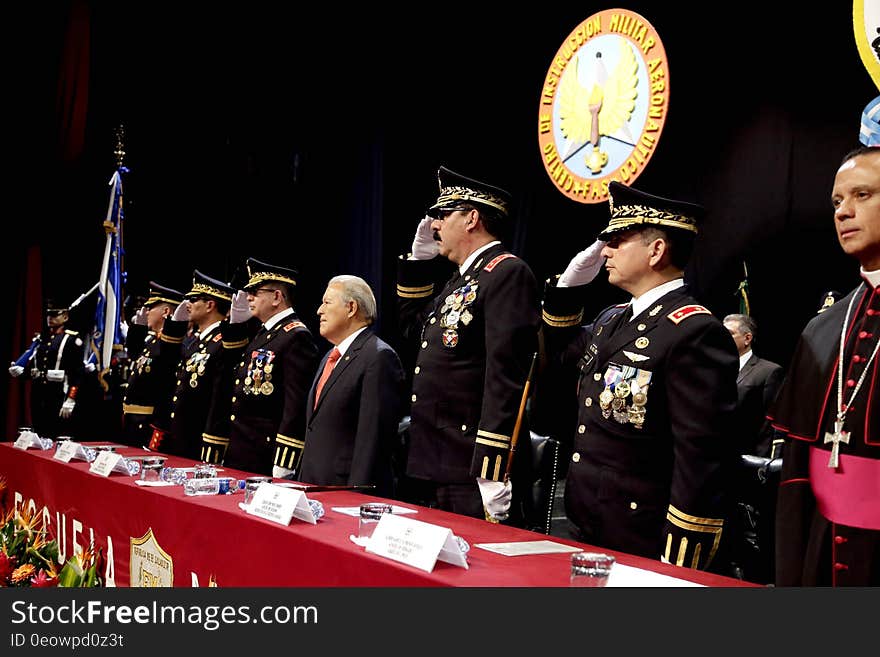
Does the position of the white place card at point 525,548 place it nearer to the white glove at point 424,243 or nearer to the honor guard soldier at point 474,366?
the honor guard soldier at point 474,366

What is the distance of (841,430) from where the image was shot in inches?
63.6

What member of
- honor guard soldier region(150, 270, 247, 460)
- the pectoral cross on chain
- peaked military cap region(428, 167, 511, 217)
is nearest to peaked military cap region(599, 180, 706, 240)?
peaked military cap region(428, 167, 511, 217)

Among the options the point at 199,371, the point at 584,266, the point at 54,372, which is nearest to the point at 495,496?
the point at 584,266

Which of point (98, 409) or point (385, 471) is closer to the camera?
point (385, 471)

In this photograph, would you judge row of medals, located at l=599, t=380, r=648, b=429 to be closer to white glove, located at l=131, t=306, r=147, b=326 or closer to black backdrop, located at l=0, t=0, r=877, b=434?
black backdrop, located at l=0, t=0, r=877, b=434

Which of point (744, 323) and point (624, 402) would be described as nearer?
point (624, 402)

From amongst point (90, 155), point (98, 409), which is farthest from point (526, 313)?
point (90, 155)

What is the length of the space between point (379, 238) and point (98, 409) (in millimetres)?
3367

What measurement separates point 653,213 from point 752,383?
2.39m

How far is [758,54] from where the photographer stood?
3711 millimetres

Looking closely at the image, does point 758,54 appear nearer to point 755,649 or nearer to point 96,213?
point 755,649

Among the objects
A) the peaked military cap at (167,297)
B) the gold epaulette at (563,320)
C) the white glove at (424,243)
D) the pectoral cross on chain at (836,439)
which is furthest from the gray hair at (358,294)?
the peaked military cap at (167,297)

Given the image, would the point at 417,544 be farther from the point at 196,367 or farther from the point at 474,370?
the point at 196,367

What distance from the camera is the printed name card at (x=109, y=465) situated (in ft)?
9.38
